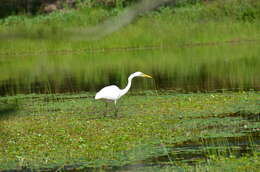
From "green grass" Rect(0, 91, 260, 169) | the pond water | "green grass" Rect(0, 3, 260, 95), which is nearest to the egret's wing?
"green grass" Rect(0, 91, 260, 169)

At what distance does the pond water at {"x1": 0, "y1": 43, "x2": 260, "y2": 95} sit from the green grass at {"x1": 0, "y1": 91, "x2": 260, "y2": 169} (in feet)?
10.1

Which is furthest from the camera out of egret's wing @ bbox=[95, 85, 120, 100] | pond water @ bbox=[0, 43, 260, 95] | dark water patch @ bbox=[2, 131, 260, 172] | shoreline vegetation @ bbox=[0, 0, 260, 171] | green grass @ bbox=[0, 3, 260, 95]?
green grass @ bbox=[0, 3, 260, 95]

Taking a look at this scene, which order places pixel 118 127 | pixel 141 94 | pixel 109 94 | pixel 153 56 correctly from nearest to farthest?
1. pixel 118 127
2. pixel 109 94
3. pixel 141 94
4. pixel 153 56

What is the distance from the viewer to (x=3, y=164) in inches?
369

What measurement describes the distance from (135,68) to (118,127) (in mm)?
13941

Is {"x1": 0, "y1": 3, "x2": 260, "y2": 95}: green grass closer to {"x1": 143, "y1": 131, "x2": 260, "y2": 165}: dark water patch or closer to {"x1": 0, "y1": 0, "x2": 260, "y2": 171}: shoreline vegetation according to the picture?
{"x1": 0, "y1": 0, "x2": 260, "y2": 171}: shoreline vegetation

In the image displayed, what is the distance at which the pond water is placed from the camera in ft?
67.6

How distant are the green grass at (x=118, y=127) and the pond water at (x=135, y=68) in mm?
3082

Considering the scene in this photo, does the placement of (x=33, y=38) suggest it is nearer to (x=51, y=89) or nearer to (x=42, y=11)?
(x=51, y=89)

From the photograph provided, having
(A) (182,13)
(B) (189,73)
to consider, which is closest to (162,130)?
(B) (189,73)

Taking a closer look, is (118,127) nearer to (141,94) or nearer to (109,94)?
(109,94)

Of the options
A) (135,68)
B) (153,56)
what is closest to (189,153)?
(135,68)

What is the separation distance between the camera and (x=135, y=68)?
26.0 metres

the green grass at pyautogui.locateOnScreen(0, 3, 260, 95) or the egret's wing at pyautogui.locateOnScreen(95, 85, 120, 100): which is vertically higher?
the green grass at pyautogui.locateOnScreen(0, 3, 260, 95)
